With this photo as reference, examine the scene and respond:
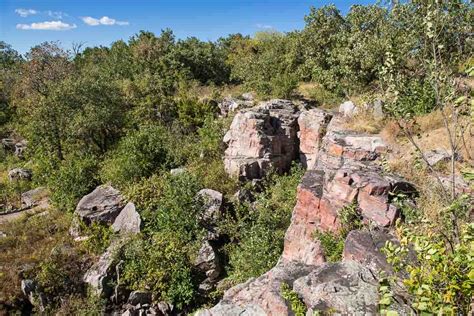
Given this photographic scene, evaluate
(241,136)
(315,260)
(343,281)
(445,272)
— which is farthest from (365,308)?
(241,136)

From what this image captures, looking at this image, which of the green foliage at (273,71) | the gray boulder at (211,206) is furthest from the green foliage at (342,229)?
the green foliage at (273,71)

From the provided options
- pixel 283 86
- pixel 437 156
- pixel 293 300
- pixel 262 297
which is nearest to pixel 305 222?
pixel 262 297

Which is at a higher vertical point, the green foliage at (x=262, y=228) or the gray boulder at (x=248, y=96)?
the gray boulder at (x=248, y=96)

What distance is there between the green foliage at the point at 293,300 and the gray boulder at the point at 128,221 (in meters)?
6.92

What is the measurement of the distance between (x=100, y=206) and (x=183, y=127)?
7.51m

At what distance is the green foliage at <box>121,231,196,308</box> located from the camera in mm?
9992

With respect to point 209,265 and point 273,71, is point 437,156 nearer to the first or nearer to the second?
point 209,265

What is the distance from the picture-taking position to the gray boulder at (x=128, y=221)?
38.9 feet

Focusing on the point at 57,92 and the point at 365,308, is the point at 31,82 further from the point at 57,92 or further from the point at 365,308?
the point at 365,308

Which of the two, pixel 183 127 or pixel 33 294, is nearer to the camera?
pixel 33 294

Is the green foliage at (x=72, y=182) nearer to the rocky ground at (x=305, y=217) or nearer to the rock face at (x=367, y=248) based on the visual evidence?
the rocky ground at (x=305, y=217)

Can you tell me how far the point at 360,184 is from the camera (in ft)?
26.5

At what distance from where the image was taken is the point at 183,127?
63.5 feet

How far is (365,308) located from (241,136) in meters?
11.0
